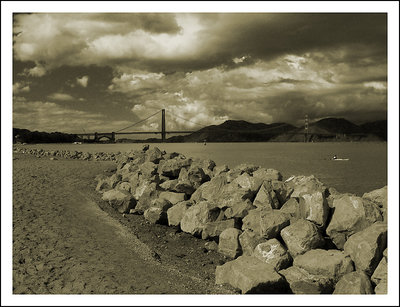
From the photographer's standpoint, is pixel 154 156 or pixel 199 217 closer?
pixel 199 217

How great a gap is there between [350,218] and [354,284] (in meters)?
1.42

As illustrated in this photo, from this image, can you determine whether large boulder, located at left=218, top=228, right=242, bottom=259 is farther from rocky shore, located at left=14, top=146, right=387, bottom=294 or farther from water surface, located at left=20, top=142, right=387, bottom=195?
water surface, located at left=20, top=142, right=387, bottom=195

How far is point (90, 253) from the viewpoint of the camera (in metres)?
5.33

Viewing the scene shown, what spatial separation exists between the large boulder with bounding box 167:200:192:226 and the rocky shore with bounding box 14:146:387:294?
2cm

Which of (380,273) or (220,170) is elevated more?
(220,170)

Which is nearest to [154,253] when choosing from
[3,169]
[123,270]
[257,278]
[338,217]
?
[123,270]

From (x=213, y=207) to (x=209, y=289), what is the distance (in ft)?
7.41

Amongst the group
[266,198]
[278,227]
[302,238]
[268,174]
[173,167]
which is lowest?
[302,238]

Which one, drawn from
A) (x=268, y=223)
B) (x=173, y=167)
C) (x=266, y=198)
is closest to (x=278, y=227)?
(x=268, y=223)

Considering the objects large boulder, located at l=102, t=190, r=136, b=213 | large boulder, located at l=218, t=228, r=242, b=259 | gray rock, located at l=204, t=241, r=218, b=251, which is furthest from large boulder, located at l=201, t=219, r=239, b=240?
large boulder, located at l=102, t=190, r=136, b=213

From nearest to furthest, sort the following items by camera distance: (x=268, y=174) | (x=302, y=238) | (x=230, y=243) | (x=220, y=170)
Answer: (x=302, y=238)
(x=230, y=243)
(x=268, y=174)
(x=220, y=170)

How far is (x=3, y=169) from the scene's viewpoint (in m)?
4.65

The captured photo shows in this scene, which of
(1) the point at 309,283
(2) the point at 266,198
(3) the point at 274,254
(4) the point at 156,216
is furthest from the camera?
(4) the point at 156,216

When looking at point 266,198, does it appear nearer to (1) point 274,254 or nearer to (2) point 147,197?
(1) point 274,254
